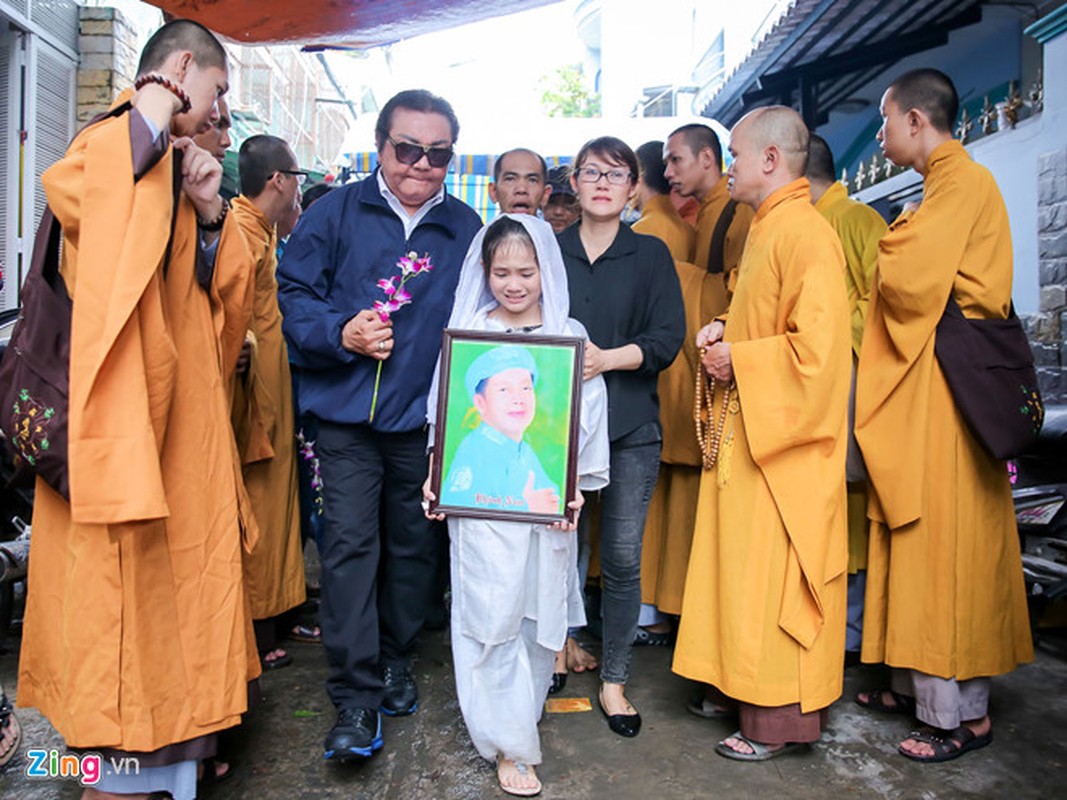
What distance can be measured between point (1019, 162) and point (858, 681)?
4.08 meters

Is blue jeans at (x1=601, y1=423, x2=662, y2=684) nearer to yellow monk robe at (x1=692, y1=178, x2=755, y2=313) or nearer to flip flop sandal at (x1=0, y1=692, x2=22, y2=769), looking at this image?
yellow monk robe at (x1=692, y1=178, x2=755, y2=313)

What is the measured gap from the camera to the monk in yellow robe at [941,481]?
115 inches

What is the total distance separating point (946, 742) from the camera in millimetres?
2883

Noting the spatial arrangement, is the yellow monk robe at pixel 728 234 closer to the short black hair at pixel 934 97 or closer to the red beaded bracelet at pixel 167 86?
the short black hair at pixel 934 97

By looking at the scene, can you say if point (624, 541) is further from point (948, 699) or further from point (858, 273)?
point (858, 273)

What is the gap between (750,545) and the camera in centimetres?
282

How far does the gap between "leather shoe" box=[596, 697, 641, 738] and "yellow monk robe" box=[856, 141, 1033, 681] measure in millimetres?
884

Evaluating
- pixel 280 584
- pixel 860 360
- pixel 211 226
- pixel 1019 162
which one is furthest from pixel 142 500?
pixel 1019 162

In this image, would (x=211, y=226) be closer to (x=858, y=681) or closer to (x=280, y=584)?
(x=280, y=584)

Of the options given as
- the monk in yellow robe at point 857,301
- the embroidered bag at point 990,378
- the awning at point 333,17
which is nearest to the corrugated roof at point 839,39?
the awning at point 333,17

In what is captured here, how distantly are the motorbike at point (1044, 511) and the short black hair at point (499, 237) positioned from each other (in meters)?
2.54

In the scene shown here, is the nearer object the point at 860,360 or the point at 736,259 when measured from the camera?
the point at 860,360


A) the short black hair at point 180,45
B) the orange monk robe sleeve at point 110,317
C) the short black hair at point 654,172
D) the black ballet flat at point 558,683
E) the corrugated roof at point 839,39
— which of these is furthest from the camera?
the corrugated roof at point 839,39

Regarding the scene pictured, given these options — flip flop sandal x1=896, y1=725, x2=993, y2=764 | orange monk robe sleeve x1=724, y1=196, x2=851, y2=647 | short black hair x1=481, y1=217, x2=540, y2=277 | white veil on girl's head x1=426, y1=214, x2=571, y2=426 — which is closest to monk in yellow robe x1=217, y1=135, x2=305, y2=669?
white veil on girl's head x1=426, y1=214, x2=571, y2=426
